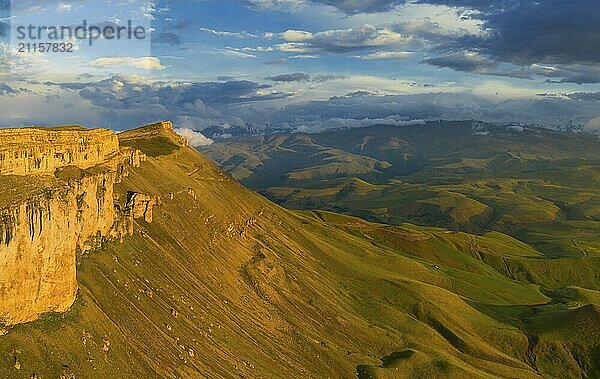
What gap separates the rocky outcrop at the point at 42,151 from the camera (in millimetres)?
132375

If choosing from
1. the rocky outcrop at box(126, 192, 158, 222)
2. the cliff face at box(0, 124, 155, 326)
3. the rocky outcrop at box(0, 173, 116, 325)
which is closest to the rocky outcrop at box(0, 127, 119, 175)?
the cliff face at box(0, 124, 155, 326)

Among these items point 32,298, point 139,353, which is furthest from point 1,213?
point 139,353

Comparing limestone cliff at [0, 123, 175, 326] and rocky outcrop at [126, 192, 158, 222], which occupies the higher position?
limestone cliff at [0, 123, 175, 326]

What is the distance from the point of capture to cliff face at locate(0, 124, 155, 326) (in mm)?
101562

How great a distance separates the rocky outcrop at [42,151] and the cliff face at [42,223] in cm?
23

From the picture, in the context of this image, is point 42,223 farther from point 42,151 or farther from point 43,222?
point 42,151

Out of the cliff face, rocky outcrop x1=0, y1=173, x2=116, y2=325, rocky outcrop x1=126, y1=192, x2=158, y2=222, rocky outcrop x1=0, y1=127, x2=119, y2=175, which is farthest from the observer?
rocky outcrop x1=126, y1=192, x2=158, y2=222

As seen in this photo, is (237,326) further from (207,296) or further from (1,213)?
(1,213)

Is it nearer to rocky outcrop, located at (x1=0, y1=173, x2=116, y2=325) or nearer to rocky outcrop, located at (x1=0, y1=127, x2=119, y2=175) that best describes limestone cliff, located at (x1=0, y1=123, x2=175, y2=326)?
rocky outcrop, located at (x1=0, y1=173, x2=116, y2=325)

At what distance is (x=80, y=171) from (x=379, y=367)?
11912cm

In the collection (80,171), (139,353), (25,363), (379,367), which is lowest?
(379,367)

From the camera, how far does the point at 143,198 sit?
608ft

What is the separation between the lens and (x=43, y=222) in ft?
352

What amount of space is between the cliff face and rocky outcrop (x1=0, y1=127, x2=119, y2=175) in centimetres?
23
